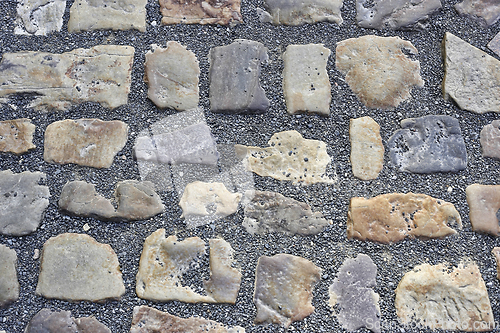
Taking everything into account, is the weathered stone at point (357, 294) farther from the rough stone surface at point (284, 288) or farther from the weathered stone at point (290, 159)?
the weathered stone at point (290, 159)

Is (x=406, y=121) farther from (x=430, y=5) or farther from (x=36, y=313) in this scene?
(x=36, y=313)

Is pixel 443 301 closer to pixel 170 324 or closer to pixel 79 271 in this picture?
pixel 170 324

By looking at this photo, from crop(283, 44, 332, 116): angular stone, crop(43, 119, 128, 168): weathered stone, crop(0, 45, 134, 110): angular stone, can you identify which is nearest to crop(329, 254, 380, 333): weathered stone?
crop(283, 44, 332, 116): angular stone

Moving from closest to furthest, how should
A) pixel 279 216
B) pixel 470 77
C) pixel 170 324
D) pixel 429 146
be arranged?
pixel 170 324, pixel 279 216, pixel 429 146, pixel 470 77

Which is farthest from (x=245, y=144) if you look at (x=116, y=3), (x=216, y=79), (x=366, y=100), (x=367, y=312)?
(x=116, y=3)

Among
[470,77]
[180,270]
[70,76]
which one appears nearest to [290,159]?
[180,270]

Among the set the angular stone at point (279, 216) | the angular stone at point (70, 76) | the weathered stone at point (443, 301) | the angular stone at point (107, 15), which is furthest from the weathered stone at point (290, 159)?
the angular stone at point (107, 15)

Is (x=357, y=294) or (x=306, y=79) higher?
(x=306, y=79)
